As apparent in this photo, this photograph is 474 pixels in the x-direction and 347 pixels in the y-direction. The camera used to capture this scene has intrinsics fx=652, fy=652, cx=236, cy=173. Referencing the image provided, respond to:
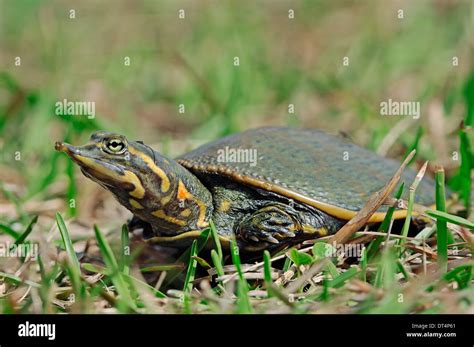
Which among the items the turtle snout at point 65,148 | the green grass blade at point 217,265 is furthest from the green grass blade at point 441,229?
the turtle snout at point 65,148

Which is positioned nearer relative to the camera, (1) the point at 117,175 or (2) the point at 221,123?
(1) the point at 117,175

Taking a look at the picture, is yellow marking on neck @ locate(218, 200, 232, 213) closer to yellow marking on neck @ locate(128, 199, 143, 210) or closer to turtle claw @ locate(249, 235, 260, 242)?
turtle claw @ locate(249, 235, 260, 242)

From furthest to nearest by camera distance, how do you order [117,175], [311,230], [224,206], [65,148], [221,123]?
[221,123]
[224,206]
[311,230]
[117,175]
[65,148]

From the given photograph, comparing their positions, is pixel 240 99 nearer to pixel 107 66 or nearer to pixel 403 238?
pixel 107 66

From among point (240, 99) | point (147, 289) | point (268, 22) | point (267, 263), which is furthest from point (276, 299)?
point (268, 22)

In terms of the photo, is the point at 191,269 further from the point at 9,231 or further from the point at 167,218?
the point at 9,231

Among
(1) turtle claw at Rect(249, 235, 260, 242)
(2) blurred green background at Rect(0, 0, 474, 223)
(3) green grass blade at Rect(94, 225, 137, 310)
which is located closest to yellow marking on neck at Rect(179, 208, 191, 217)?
(1) turtle claw at Rect(249, 235, 260, 242)

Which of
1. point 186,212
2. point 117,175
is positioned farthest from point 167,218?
point 117,175
